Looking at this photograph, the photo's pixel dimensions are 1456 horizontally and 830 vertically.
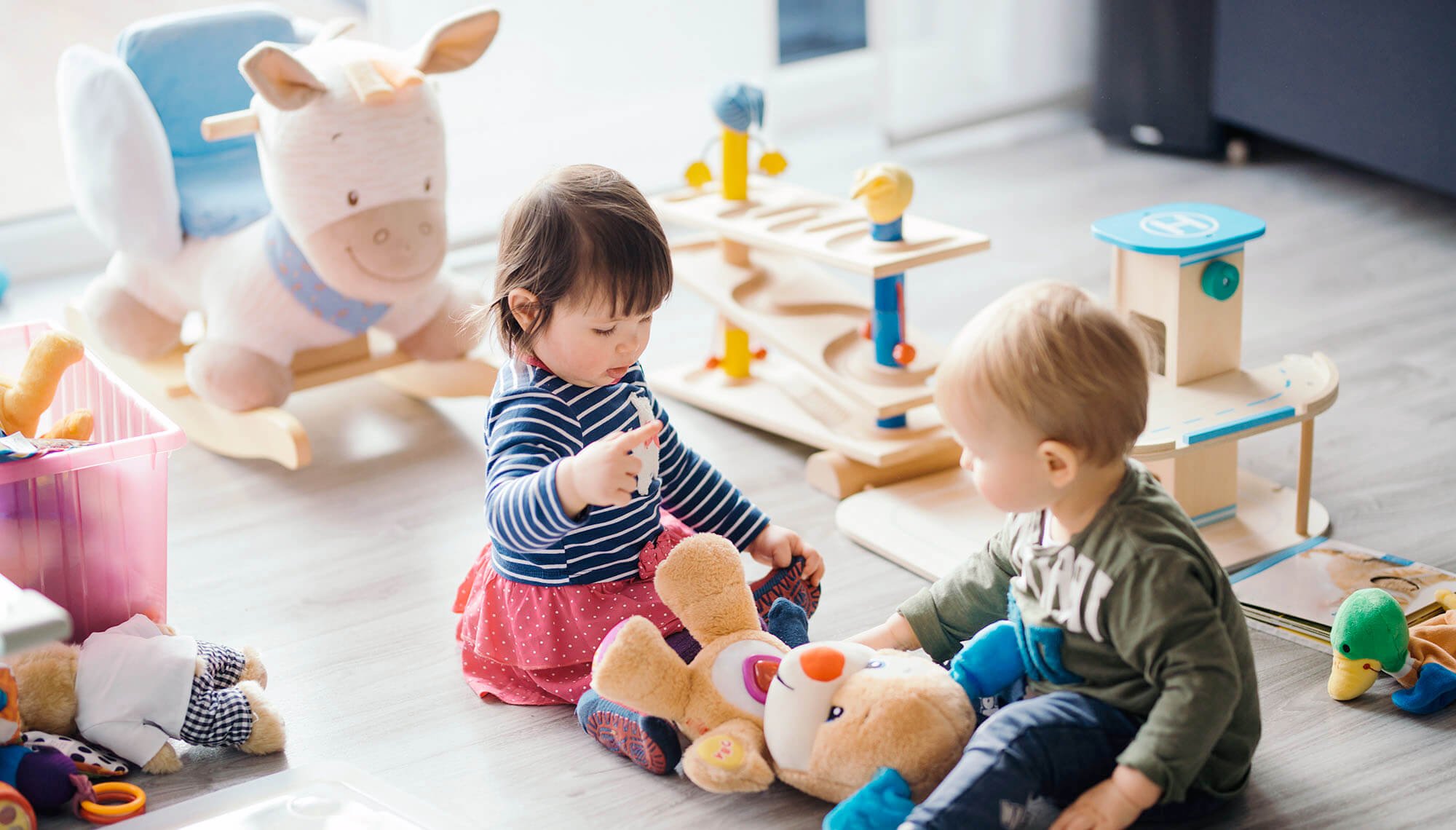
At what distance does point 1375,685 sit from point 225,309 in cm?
133

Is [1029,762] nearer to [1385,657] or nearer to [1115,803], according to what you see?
[1115,803]

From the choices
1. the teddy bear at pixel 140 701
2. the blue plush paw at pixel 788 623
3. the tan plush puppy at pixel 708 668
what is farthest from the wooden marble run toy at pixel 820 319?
the teddy bear at pixel 140 701

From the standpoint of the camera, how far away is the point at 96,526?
1.27 m

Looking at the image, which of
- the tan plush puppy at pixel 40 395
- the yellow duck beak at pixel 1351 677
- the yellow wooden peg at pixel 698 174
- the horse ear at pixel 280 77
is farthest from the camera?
the yellow wooden peg at pixel 698 174

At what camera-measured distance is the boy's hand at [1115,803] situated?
0.98m

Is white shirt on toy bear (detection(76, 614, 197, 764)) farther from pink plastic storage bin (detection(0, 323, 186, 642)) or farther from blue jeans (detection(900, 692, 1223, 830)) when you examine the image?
blue jeans (detection(900, 692, 1223, 830))

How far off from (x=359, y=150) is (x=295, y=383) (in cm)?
34

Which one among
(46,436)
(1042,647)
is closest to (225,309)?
(46,436)

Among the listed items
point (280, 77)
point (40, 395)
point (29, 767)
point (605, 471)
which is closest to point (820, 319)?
point (280, 77)

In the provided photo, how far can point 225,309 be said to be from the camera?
5.86 ft

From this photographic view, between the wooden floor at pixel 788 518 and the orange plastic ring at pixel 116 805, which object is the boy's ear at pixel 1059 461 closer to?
the wooden floor at pixel 788 518

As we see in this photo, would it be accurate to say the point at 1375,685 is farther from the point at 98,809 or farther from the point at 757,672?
the point at 98,809

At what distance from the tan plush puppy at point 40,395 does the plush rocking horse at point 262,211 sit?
44 cm

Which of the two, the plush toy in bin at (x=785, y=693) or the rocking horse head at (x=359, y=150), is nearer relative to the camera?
the plush toy in bin at (x=785, y=693)
